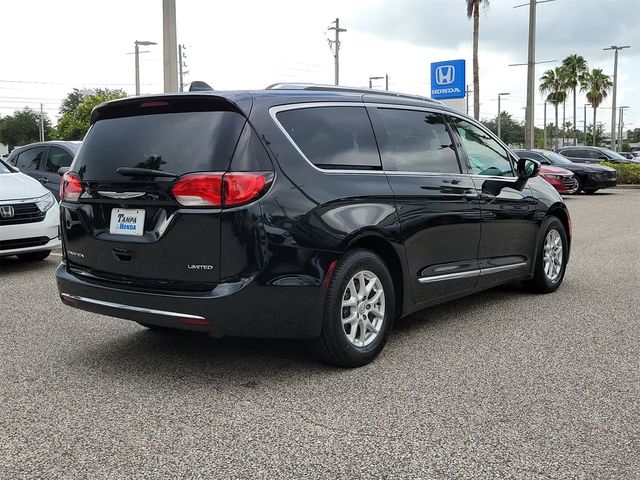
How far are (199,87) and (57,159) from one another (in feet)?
27.8

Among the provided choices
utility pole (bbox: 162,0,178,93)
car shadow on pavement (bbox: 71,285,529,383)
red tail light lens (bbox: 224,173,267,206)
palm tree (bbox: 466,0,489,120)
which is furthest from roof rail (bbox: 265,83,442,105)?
palm tree (bbox: 466,0,489,120)

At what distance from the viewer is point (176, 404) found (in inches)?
152

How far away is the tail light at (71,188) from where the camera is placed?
4568 millimetres

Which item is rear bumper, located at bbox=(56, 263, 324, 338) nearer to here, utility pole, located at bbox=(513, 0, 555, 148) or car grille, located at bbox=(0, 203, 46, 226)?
car grille, located at bbox=(0, 203, 46, 226)

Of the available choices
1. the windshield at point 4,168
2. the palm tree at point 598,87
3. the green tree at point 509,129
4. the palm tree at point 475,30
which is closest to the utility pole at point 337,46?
the palm tree at point 475,30

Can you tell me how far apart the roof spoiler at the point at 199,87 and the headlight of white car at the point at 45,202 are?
4.45m

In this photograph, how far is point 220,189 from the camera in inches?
154

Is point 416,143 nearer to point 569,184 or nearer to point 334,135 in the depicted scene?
point 334,135

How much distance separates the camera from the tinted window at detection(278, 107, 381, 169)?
14.2 feet

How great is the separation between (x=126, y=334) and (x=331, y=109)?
2.30 metres

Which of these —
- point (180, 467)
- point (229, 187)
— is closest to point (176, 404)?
point (180, 467)

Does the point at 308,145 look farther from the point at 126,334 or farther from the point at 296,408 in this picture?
the point at 126,334

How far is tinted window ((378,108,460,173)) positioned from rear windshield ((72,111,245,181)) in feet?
4.16

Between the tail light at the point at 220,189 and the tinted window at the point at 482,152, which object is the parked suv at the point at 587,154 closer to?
the tinted window at the point at 482,152
